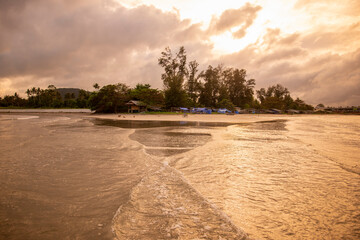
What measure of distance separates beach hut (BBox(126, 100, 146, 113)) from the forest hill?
1.57 meters

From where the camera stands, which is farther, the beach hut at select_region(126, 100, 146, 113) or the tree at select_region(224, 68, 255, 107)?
the tree at select_region(224, 68, 255, 107)

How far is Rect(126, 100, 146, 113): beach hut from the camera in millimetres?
52025

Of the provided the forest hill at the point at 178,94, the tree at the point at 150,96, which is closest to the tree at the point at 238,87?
the forest hill at the point at 178,94

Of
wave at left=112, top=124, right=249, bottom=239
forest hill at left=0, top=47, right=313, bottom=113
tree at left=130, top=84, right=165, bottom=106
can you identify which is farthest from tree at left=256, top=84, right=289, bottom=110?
wave at left=112, top=124, right=249, bottom=239

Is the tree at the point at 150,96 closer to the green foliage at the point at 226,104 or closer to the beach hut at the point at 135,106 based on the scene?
the beach hut at the point at 135,106

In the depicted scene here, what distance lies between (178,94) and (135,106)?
46.0ft

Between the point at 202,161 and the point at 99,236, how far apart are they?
452 centimetres

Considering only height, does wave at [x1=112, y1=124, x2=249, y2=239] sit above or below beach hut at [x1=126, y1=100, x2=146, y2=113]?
below

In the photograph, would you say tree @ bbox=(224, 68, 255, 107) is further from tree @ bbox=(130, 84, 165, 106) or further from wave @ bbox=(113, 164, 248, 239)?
wave @ bbox=(113, 164, 248, 239)

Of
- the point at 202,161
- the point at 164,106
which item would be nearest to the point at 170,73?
the point at 164,106

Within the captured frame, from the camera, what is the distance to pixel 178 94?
5703 cm

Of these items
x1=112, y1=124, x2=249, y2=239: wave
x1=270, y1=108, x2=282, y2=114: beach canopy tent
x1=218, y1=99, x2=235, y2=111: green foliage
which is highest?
x1=218, y1=99, x2=235, y2=111: green foliage

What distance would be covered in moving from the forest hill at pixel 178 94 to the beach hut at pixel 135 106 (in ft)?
5.16

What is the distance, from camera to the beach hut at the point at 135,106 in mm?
52025
